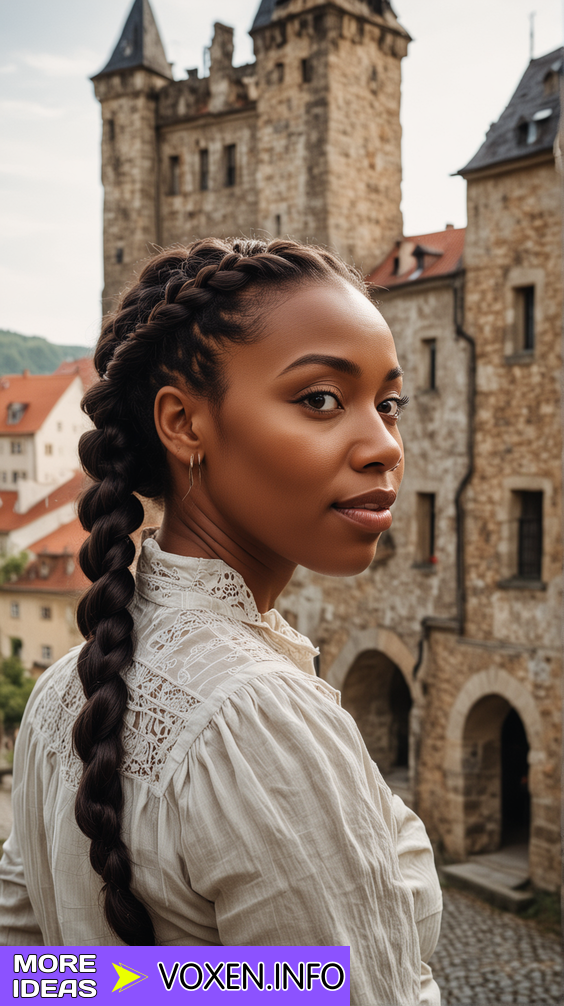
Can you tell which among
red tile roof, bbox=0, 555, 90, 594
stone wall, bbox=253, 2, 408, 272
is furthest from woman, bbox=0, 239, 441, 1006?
stone wall, bbox=253, 2, 408, 272

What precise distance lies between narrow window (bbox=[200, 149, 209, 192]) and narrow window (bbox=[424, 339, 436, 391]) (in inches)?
275

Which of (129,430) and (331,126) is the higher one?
(331,126)

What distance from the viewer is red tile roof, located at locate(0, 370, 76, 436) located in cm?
1308

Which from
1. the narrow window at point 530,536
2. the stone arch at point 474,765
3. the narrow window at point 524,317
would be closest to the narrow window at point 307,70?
the narrow window at point 524,317

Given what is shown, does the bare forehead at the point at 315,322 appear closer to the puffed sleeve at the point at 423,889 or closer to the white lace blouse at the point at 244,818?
the white lace blouse at the point at 244,818

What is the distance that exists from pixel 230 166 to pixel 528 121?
7.13 meters

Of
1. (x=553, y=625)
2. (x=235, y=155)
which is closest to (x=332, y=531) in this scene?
(x=553, y=625)

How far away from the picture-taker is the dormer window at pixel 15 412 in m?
13.9

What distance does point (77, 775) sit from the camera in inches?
41.1

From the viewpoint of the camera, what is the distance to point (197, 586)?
107cm

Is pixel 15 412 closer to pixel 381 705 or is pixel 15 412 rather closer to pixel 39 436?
pixel 39 436

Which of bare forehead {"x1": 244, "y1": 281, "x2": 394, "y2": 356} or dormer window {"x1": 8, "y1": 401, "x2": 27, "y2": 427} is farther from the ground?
dormer window {"x1": 8, "y1": 401, "x2": 27, "y2": 427}

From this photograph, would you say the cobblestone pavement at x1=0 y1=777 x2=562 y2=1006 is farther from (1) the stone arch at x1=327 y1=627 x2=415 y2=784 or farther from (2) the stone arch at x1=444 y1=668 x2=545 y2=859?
(1) the stone arch at x1=327 y1=627 x2=415 y2=784

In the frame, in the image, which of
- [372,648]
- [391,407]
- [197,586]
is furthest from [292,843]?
[372,648]
